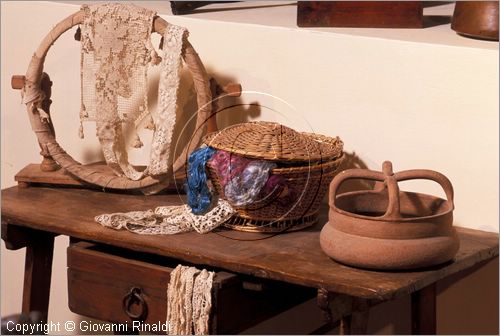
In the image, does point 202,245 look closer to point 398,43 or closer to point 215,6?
point 398,43

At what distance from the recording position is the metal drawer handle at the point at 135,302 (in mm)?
1931

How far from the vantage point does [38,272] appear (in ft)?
7.40

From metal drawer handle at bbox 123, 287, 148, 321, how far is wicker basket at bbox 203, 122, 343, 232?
216 mm

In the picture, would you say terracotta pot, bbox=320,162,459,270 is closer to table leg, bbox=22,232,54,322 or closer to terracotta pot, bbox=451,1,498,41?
terracotta pot, bbox=451,1,498,41

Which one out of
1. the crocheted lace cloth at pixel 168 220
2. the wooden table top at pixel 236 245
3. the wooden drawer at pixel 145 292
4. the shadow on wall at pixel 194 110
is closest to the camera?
the wooden table top at pixel 236 245

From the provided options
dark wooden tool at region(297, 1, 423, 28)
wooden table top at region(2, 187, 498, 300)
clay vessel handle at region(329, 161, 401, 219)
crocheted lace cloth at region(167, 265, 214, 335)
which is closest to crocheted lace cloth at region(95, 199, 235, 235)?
wooden table top at region(2, 187, 498, 300)

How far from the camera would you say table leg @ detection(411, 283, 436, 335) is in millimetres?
1997

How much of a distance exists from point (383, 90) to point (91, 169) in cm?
64

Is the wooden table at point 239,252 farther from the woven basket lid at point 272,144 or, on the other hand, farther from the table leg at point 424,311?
the woven basket lid at point 272,144

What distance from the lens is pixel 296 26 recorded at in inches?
89.2

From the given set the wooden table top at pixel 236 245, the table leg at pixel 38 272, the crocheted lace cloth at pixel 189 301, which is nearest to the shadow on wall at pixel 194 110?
the wooden table top at pixel 236 245

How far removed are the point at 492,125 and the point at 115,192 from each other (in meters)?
0.79

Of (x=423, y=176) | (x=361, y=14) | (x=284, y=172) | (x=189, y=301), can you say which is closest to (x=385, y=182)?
(x=423, y=176)

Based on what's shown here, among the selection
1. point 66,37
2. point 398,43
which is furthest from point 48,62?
point 398,43
